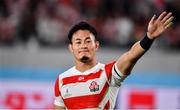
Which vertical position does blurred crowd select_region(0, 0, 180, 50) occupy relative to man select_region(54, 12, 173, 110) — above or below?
above

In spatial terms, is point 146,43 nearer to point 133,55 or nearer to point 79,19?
point 133,55

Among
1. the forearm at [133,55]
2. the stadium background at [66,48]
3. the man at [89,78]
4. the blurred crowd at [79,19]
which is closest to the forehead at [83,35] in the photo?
the man at [89,78]

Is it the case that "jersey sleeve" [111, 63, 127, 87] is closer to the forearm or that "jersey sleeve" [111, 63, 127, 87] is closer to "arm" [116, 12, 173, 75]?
the forearm

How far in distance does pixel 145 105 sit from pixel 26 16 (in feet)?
9.58

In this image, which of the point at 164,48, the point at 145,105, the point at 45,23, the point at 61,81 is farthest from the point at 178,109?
the point at 61,81

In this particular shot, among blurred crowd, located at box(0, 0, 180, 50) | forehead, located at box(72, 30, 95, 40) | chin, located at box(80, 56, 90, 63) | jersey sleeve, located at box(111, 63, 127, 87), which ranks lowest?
jersey sleeve, located at box(111, 63, 127, 87)

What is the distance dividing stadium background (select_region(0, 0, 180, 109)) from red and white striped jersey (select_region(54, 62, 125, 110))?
15.8 feet

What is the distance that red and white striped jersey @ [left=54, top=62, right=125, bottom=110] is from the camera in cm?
629

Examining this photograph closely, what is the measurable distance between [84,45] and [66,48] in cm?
593

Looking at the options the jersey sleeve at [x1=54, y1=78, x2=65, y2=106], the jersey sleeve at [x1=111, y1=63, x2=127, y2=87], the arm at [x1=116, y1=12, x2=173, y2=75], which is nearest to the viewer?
the arm at [x1=116, y1=12, x2=173, y2=75]

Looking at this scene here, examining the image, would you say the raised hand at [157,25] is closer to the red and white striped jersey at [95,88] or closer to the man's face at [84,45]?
the red and white striped jersey at [95,88]

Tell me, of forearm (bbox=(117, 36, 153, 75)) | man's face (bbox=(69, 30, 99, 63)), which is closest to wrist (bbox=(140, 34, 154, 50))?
forearm (bbox=(117, 36, 153, 75))

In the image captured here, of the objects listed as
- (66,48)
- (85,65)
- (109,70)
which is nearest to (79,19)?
(66,48)

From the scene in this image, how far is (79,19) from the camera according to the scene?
41.7 feet
